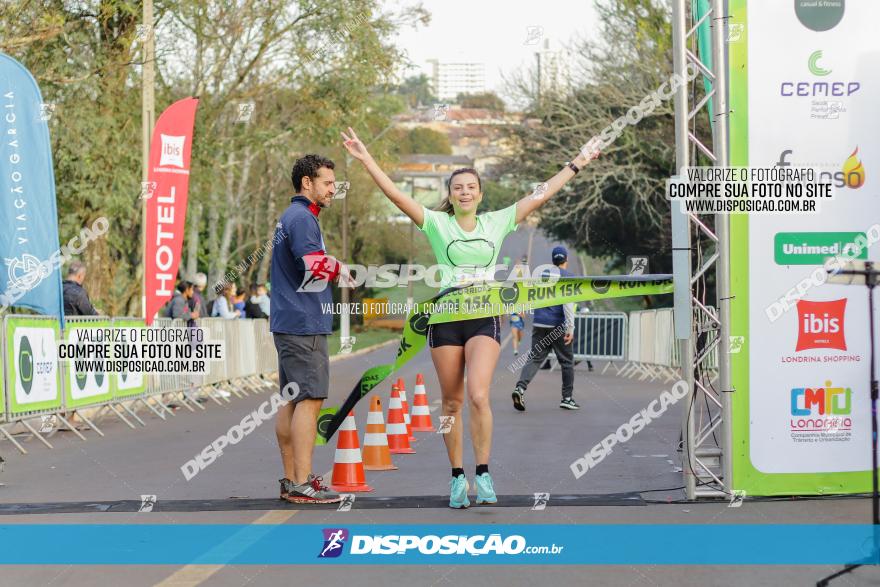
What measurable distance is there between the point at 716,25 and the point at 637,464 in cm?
385

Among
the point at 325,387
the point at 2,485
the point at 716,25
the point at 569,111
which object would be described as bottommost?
the point at 2,485

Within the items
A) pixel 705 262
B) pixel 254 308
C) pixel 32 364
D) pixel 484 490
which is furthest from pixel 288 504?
pixel 254 308

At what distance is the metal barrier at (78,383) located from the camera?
12539 mm

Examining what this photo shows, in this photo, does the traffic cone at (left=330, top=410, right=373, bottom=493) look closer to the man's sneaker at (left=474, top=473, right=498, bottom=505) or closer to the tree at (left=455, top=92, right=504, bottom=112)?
the man's sneaker at (left=474, top=473, right=498, bottom=505)

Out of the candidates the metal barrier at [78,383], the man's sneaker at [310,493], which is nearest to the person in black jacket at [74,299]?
the metal barrier at [78,383]

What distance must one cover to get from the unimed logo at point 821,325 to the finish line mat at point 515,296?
83 centimetres

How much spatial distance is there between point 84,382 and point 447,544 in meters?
8.54

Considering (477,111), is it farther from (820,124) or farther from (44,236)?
(820,124)

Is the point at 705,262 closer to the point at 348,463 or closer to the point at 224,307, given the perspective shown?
the point at 348,463

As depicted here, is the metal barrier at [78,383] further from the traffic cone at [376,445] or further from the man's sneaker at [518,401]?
the man's sneaker at [518,401]

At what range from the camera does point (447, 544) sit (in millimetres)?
6742

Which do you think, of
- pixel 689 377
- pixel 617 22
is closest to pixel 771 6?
pixel 689 377

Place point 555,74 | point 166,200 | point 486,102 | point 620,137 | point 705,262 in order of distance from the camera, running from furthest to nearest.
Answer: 1. point 486,102
2. point 555,74
3. point 620,137
4. point 166,200
5. point 705,262

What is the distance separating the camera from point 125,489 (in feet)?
31.1
